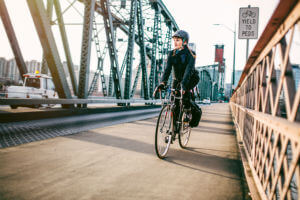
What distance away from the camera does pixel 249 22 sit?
793 centimetres

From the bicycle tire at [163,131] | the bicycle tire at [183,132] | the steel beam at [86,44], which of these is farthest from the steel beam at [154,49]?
the bicycle tire at [163,131]

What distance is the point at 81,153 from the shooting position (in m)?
3.58

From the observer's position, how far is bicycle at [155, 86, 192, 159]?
3578mm

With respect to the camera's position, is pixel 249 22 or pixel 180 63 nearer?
pixel 180 63

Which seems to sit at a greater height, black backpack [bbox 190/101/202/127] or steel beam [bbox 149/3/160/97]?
steel beam [bbox 149/3/160/97]

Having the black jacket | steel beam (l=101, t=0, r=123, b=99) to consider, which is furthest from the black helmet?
steel beam (l=101, t=0, r=123, b=99)

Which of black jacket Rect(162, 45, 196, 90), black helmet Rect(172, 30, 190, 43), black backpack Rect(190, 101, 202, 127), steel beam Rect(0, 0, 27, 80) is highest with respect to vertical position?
steel beam Rect(0, 0, 27, 80)

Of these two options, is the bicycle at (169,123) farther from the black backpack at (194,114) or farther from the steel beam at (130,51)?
the steel beam at (130,51)

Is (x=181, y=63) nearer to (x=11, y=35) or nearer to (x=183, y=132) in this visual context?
(x=183, y=132)

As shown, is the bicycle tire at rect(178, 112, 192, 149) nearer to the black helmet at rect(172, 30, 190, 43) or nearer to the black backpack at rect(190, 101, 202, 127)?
the black backpack at rect(190, 101, 202, 127)

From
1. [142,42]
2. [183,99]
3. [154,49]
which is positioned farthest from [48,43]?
[154,49]

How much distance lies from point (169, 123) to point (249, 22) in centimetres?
580

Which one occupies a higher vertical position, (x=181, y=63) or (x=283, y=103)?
(x=181, y=63)

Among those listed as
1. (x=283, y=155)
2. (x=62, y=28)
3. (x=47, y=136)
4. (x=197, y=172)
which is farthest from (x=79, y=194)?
(x=62, y=28)
